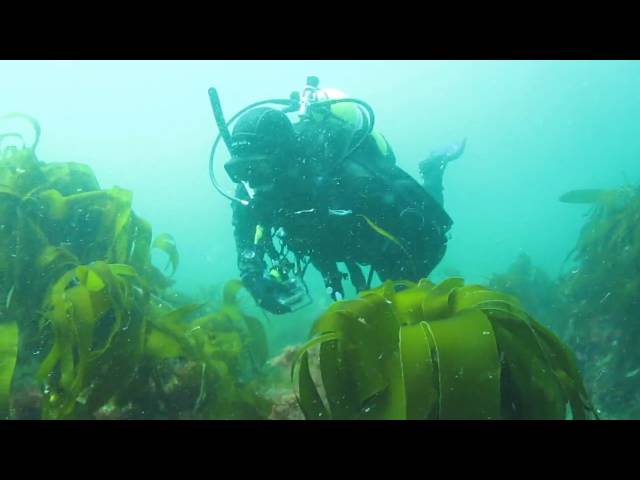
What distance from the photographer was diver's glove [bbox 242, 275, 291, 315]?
11.0ft

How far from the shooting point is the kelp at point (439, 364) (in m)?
1.25

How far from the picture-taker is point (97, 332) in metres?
1.98

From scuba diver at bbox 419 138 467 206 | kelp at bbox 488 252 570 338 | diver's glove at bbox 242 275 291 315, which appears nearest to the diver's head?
diver's glove at bbox 242 275 291 315

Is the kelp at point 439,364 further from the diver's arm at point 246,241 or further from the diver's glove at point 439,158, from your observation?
the diver's glove at point 439,158

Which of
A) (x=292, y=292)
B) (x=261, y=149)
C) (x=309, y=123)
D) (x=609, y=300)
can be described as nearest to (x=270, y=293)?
(x=292, y=292)

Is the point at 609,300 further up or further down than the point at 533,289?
further up

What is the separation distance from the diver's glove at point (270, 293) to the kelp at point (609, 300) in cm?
305

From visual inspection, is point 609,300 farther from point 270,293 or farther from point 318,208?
point 270,293

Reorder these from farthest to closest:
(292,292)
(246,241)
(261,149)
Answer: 1. (246,241)
2. (261,149)
3. (292,292)

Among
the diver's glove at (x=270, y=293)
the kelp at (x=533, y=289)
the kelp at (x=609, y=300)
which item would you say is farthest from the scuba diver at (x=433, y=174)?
the diver's glove at (x=270, y=293)

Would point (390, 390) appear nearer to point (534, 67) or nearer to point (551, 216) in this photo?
point (551, 216)

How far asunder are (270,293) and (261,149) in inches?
53.5

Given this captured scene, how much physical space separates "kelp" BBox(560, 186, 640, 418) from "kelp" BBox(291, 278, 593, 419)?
2718 millimetres

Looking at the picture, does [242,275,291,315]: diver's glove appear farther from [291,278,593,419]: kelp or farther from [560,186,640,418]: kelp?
[560,186,640,418]: kelp
